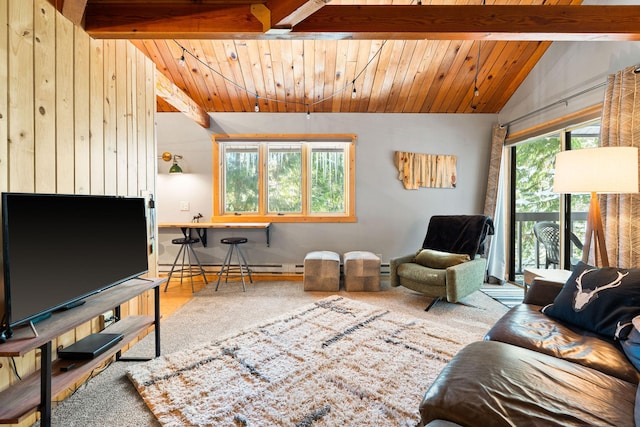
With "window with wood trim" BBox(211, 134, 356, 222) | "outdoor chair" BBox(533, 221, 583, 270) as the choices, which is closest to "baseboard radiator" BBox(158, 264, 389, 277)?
"window with wood trim" BBox(211, 134, 356, 222)

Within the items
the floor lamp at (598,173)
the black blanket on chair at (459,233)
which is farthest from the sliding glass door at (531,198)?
the floor lamp at (598,173)

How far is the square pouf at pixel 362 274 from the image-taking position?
134 inches

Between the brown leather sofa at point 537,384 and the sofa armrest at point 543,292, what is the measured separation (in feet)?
1.39

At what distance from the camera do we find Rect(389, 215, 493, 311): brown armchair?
9.11ft

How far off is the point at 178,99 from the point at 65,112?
158cm

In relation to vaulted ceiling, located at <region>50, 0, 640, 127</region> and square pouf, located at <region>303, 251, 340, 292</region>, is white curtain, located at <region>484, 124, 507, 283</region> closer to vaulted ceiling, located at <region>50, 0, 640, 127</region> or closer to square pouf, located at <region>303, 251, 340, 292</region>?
vaulted ceiling, located at <region>50, 0, 640, 127</region>

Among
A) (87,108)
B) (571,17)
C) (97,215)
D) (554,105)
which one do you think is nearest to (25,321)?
(97,215)

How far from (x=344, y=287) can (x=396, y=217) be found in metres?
1.35

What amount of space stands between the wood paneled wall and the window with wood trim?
5.93ft

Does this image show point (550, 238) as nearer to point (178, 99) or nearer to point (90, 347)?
point (90, 347)

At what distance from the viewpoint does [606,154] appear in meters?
1.85

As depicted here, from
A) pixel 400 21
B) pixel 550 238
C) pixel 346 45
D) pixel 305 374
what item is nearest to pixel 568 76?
pixel 550 238

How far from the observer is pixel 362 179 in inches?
161

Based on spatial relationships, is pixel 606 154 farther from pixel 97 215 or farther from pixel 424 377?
pixel 97 215
